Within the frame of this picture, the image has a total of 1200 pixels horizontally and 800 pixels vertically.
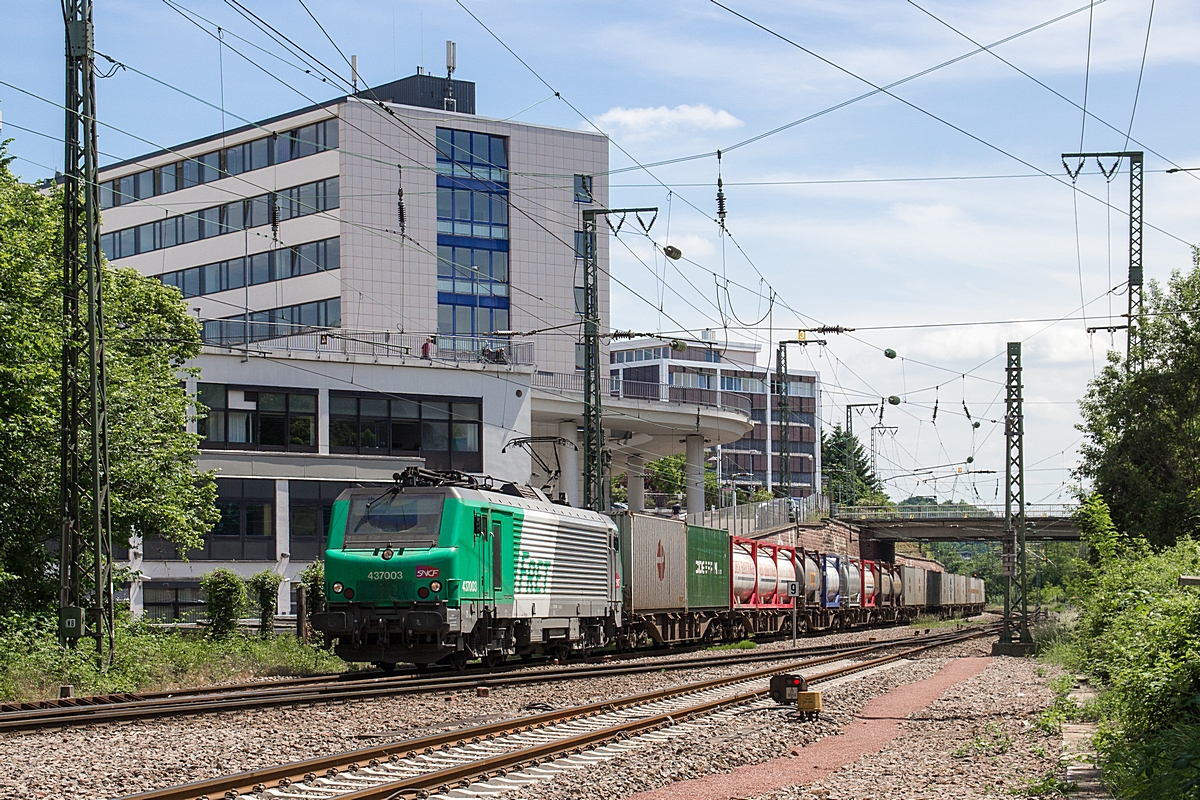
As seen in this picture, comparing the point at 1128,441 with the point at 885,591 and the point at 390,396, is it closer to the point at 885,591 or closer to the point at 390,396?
the point at 885,591

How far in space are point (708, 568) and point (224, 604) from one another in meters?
13.8

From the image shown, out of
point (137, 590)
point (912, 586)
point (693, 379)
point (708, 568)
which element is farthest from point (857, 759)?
point (693, 379)

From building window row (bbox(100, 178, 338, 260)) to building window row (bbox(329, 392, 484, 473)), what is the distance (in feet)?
41.9

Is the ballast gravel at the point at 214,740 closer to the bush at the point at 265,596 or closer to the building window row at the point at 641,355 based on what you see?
the bush at the point at 265,596

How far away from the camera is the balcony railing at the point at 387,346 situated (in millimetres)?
49594

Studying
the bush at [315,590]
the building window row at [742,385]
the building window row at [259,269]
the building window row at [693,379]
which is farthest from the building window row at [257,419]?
the building window row at [742,385]

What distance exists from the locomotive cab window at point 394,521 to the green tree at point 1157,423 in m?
28.2

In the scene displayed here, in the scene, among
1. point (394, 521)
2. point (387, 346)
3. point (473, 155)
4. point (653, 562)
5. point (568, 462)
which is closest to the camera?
point (394, 521)

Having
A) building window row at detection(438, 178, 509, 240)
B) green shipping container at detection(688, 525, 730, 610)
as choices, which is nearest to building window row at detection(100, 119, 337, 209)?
building window row at detection(438, 178, 509, 240)

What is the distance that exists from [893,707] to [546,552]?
841 cm

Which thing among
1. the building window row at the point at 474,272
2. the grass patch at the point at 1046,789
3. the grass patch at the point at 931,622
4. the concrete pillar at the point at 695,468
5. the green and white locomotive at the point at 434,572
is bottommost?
the grass patch at the point at 931,622

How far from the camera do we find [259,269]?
6469 cm

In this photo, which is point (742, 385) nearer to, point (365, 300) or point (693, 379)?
point (693, 379)

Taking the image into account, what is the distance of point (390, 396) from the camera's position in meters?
50.8
